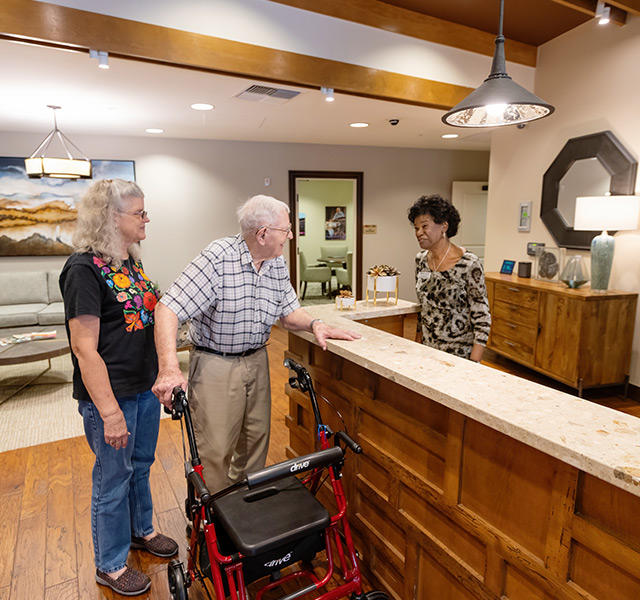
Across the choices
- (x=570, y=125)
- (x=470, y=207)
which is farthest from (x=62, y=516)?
(x=470, y=207)

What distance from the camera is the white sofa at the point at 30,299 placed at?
5.01 metres

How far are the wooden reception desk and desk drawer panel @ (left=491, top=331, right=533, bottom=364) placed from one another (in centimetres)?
280

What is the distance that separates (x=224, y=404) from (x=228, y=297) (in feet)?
1.39

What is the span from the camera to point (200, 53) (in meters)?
2.99

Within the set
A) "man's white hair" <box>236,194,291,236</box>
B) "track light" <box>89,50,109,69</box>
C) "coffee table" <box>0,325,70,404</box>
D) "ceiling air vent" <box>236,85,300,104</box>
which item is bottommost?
"coffee table" <box>0,325,70,404</box>

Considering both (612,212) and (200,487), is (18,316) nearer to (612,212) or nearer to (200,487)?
(200,487)

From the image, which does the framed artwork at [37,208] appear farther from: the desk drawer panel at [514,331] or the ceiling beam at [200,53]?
the desk drawer panel at [514,331]

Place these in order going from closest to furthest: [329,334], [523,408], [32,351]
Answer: [523,408], [329,334], [32,351]

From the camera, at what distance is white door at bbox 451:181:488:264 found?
7.29 m

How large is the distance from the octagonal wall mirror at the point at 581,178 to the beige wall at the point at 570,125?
0.27 ft

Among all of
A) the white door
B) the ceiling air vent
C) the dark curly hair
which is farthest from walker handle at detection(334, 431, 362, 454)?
the white door

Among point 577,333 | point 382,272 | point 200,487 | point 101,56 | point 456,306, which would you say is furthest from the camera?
point 577,333

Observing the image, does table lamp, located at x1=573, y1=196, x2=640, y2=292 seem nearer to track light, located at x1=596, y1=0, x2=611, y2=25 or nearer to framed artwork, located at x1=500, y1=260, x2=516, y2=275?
framed artwork, located at x1=500, y1=260, x2=516, y2=275

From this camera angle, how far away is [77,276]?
4.82 feet
